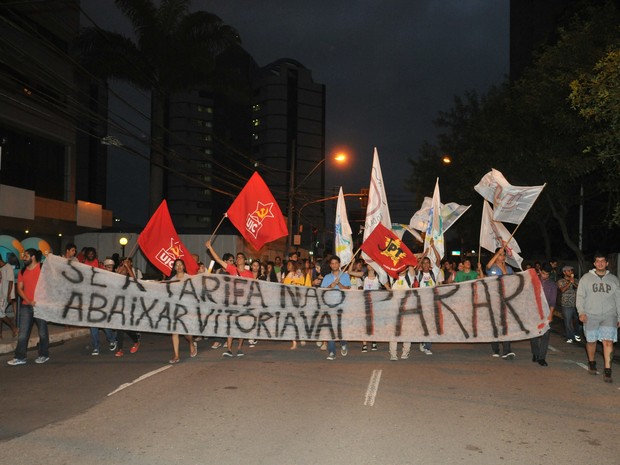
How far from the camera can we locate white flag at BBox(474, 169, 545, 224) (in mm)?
11664

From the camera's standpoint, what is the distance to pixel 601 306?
948 cm

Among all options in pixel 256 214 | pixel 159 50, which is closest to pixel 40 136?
pixel 159 50

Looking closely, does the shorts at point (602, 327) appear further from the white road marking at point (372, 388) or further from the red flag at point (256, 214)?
the red flag at point (256, 214)

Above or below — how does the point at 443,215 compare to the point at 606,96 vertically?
below

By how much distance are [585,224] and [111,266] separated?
1178 inches

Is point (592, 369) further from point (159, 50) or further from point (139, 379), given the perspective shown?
point (159, 50)

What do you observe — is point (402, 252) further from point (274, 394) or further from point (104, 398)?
point (104, 398)

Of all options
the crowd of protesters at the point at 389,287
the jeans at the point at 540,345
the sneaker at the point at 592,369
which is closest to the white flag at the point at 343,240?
the crowd of protesters at the point at 389,287

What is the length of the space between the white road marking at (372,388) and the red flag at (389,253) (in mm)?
2430

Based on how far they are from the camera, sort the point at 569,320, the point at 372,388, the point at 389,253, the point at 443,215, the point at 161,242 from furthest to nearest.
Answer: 1. the point at 443,215
2. the point at 569,320
3. the point at 161,242
4. the point at 389,253
5. the point at 372,388

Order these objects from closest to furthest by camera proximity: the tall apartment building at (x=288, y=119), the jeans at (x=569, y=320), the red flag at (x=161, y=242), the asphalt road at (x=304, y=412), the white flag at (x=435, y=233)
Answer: the asphalt road at (x=304, y=412) → the red flag at (x=161, y=242) → the white flag at (x=435, y=233) → the jeans at (x=569, y=320) → the tall apartment building at (x=288, y=119)

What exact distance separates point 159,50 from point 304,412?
72.3ft

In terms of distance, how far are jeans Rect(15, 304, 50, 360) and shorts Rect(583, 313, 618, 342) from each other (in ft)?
27.4

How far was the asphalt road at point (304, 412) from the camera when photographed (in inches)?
218
